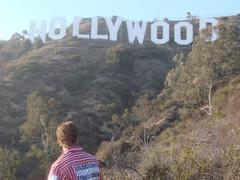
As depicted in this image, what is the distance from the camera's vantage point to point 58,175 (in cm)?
379

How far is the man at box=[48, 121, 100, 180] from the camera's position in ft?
12.5

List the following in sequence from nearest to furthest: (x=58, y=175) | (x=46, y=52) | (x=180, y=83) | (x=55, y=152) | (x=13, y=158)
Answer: (x=58, y=175), (x=13, y=158), (x=55, y=152), (x=180, y=83), (x=46, y=52)

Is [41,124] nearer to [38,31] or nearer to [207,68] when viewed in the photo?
[207,68]

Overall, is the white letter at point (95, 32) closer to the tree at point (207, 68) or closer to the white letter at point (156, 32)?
the white letter at point (156, 32)

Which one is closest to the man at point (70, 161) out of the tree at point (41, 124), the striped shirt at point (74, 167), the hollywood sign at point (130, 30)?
the striped shirt at point (74, 167)

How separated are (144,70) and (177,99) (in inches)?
643

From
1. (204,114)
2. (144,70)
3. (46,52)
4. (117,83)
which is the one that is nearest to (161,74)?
(144,70)

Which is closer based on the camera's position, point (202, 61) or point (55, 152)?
point (55, 152)

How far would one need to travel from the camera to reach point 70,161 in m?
3.86

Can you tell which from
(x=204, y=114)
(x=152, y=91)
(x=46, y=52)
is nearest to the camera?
(x=204, y=114)

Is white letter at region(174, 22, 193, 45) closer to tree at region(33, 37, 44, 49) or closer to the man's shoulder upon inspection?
tree at region(33, 37, 44, 49)

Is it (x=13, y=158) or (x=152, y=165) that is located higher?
(x=152, y=165)

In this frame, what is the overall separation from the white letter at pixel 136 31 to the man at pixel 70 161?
5646 centimetres

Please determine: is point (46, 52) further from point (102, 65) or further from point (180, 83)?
point (180, 83)
